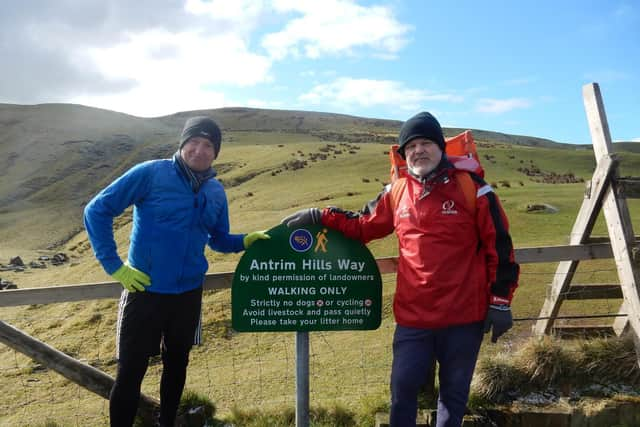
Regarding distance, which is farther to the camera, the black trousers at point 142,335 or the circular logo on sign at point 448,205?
the black trousers at point 142,335

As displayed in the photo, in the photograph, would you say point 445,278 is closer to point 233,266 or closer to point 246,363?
point 246,363

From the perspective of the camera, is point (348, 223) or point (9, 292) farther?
point (9, 292)

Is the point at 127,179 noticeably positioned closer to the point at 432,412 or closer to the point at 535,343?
the point at 432,412

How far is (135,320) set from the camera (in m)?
3.84

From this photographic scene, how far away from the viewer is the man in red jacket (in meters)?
3.65

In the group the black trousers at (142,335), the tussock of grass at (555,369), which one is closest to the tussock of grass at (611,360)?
the tussock of grass at (555,369)

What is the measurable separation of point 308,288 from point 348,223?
2.07ft

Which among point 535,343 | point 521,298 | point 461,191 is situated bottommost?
point 521,298

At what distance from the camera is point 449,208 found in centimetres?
A: 373

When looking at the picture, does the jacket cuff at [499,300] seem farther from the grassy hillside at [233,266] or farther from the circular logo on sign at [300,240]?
the grassy hillside at [233,266]

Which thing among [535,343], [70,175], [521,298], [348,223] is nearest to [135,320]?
[348,223]

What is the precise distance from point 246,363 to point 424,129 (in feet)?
22.0

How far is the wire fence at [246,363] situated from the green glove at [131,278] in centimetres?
199

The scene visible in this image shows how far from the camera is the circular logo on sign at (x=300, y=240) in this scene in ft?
13.6
